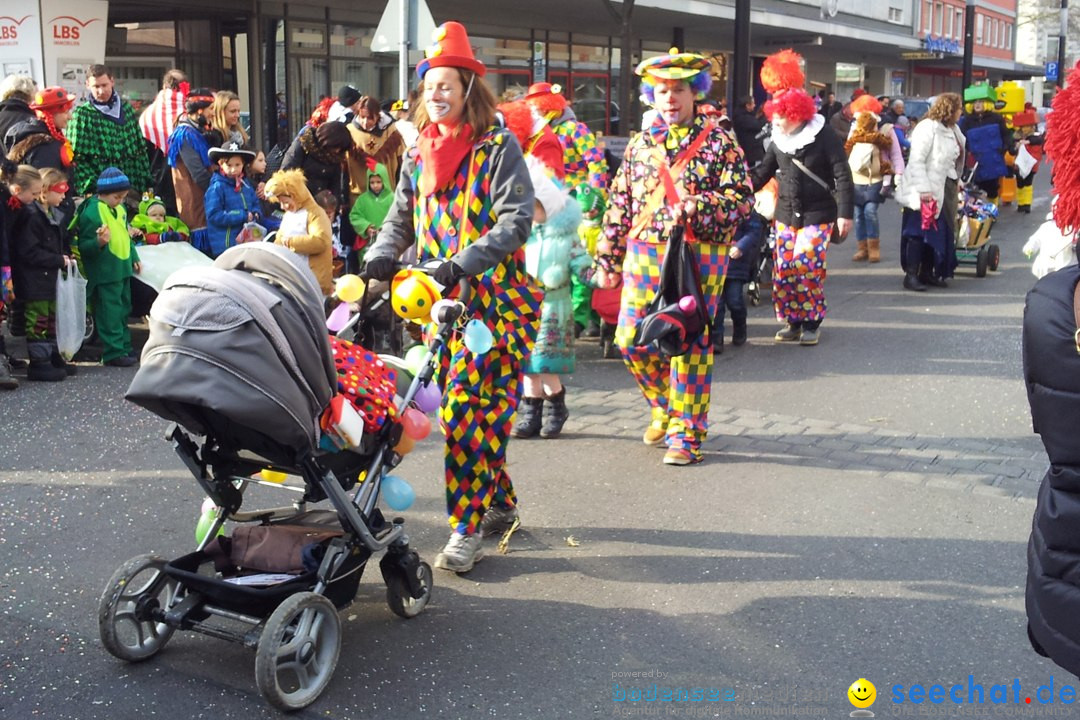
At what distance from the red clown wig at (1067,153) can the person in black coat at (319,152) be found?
7190 mm

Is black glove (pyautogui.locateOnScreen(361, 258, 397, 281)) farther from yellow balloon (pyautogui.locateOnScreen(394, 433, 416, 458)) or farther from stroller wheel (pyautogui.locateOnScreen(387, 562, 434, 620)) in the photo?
stroller wheel (pyautogui.locateOnScreen(387, 562, 434, 620))

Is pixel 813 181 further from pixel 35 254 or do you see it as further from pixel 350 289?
pixel 350 289

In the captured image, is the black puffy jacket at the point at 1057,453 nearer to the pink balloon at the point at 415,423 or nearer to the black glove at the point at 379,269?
the pink balloon at the point at 415,423

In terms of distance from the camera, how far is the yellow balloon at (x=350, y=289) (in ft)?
13.9

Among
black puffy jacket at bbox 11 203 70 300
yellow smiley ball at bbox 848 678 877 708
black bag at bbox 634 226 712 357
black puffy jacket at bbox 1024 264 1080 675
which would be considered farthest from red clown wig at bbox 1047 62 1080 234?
black puffy jacket at bbox 11 203 70 300

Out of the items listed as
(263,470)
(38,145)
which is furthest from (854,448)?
(38,145)

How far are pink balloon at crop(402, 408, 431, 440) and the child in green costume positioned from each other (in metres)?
5.73

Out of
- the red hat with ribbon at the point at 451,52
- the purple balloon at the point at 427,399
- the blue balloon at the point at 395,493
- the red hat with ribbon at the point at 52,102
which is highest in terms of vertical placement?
the red hat with ribbon at the point at 52,102

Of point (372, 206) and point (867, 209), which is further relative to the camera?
point (867, 209)

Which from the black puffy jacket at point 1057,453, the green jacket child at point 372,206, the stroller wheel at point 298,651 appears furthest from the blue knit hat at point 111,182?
the black puffy jacket at point 1057,453

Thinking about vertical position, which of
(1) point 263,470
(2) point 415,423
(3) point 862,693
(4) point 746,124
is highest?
(4) point 746,124

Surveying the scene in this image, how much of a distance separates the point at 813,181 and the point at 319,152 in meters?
3.77

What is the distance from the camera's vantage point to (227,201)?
30.5ft

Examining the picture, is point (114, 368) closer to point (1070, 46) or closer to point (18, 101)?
point (18, 101)
